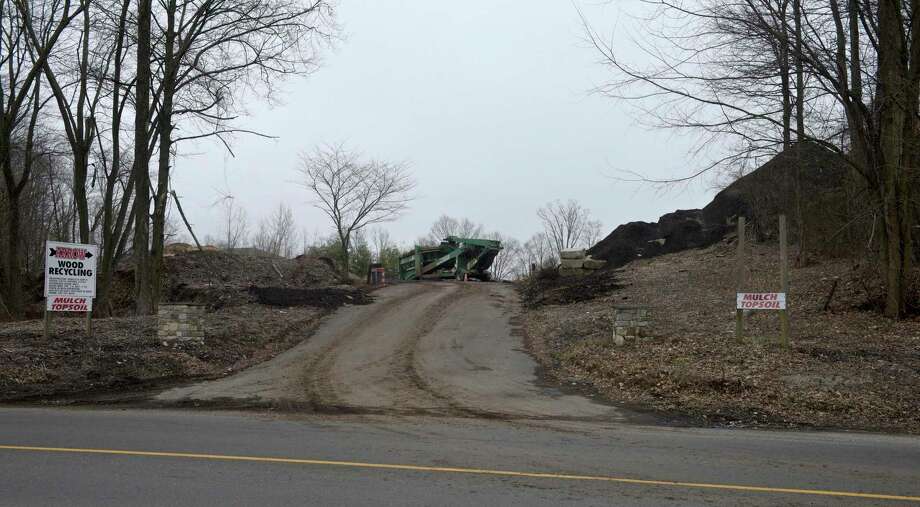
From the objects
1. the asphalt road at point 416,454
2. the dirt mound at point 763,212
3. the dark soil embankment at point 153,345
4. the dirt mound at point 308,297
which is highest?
the dirt mound at point 763,212

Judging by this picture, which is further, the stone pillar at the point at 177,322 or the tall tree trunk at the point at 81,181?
the tall tree trunk at the point at 81,181

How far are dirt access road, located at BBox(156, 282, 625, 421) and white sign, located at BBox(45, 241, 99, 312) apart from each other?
3.93 metres

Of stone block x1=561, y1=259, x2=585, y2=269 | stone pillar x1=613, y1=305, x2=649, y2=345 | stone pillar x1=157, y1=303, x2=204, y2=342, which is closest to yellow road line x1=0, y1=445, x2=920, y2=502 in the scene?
stone pillar x1=157, y1=303, x2=204, y2=342

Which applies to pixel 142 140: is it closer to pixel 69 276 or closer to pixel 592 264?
pixel 69 276

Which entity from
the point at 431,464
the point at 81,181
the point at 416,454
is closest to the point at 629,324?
the point at 416,454

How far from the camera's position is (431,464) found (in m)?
7.12

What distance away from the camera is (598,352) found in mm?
15586

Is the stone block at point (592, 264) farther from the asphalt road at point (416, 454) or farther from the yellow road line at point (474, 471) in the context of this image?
the yellow road line at point (474, 471)

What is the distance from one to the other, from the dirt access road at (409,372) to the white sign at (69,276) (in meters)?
3.93

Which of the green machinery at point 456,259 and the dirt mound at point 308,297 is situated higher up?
the green machinery at point 456,259

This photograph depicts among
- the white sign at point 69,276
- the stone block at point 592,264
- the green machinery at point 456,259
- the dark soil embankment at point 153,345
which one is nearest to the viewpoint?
the dark soil embankment at point 153,345

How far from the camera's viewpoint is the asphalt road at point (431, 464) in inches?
233

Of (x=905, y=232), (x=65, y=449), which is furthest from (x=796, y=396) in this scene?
(x=65, y=449)

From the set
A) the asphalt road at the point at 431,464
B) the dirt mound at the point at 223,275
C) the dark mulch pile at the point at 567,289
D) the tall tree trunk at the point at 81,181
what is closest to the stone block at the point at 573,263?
the dark mulch pile at the point at 567,289
